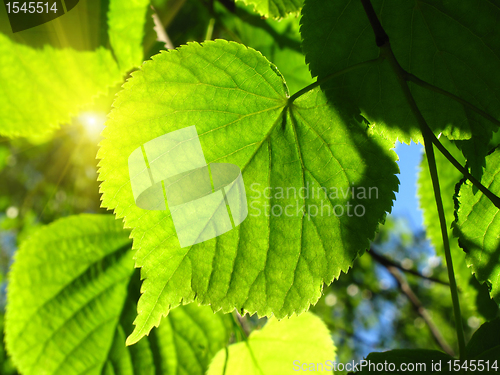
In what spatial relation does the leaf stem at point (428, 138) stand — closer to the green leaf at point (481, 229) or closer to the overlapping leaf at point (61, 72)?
the green leaf at point (481, 229)

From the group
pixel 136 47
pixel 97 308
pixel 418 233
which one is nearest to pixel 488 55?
pixel 136 47

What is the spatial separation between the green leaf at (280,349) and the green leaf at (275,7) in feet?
2.85

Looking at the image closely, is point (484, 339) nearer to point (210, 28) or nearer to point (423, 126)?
point (423, 126)

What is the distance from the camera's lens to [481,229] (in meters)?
0.68

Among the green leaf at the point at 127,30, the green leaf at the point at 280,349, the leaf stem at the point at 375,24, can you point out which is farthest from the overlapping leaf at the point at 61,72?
the green leaf at the point at 280,349

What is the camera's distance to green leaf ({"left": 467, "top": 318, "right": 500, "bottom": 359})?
A: 1.98 ft

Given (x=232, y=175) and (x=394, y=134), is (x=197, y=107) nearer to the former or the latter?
(x=232, y=175)

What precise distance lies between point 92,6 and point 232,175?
60 cm

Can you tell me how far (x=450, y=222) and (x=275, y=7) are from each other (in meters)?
0.72

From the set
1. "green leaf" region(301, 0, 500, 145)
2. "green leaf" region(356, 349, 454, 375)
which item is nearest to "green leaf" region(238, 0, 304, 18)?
"green leaf" region(301, 0, 500, 145)

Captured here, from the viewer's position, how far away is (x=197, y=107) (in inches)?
25.5

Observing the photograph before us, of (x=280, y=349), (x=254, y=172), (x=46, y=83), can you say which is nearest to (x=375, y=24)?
(x=254, y=172)

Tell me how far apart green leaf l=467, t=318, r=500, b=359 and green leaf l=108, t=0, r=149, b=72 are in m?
0.96

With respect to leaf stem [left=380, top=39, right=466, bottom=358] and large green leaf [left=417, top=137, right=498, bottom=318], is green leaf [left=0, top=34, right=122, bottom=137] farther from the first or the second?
large green leaf [left=417, top=137, right=498, bottom=318]
